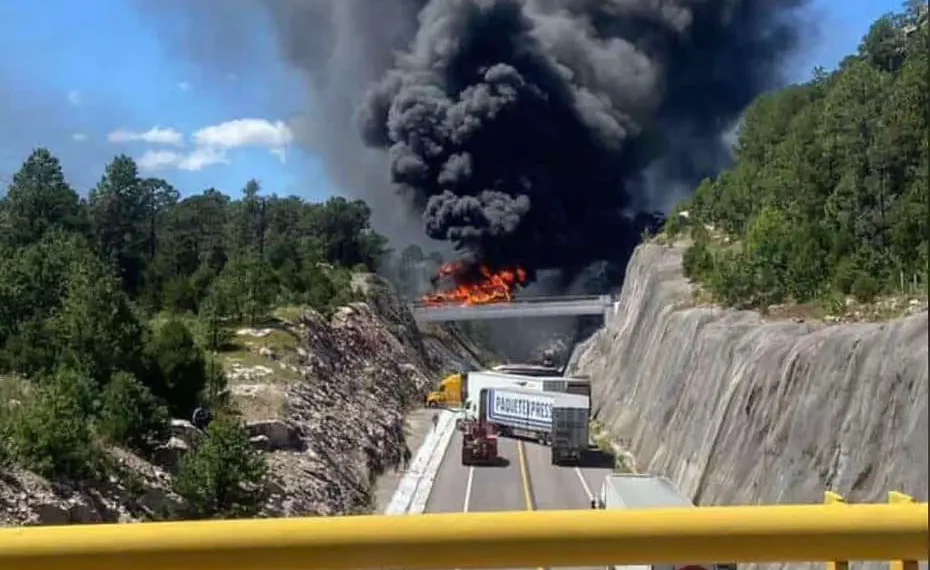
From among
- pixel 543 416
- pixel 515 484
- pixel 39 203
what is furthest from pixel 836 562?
pixel 39 203

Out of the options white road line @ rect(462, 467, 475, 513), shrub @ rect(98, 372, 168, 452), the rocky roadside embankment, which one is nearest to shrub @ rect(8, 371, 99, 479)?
the rocky roadside embankment

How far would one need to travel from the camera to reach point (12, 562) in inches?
128

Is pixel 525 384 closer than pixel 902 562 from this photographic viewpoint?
No

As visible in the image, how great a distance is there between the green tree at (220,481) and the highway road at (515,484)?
496 centimetres

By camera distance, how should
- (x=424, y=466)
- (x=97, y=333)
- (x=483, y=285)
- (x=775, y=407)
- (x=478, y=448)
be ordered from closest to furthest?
(x=775, y=407)
(x=97, y=333)
(x=478, y=448)
(x=424, y=466)
(x=483, y=285)

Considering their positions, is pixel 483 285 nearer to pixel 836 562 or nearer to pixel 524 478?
pixel 524 478

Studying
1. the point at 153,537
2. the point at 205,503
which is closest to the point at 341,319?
the point at 205,503

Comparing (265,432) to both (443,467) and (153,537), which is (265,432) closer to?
(443,467)

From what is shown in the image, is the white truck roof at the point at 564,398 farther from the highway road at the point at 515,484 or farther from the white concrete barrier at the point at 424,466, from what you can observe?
the white concrete barrier at the point at 424,466

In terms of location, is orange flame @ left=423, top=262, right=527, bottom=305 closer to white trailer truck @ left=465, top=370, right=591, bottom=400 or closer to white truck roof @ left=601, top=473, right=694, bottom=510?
white trailer truck @ left=465, top=370, right=591, bottom=400

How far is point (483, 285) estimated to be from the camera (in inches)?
4082

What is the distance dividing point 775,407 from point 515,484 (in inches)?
600

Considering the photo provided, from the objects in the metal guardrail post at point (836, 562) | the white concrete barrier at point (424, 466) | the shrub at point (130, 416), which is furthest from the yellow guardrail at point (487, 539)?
the shrub at point (130, 416)

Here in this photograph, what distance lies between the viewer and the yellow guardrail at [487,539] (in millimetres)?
3285
